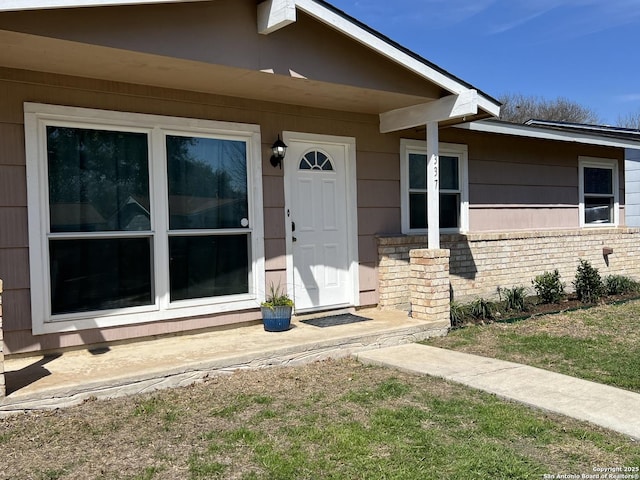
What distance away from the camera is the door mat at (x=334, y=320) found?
19.9ft

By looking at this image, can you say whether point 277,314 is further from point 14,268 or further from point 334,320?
point 14,268

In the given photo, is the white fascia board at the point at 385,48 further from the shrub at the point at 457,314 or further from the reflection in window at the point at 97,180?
the shrub at the point at 457,314

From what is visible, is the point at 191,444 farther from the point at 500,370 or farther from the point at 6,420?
the point at 500,370

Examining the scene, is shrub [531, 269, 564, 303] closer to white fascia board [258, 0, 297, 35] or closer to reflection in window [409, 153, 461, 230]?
reflection in window [409, 153, 461, 230]

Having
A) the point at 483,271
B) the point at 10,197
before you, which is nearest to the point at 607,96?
the point at 483,271

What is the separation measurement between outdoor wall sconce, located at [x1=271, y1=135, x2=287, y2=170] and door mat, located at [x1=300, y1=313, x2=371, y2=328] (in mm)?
1754

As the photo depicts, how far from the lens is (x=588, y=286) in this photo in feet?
27.2

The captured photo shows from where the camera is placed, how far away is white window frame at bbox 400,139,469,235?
7.23 metres

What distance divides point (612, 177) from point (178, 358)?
8.82m

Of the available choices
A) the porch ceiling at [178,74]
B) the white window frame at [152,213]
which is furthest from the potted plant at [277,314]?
Result: the porch ceiling at [178,74]

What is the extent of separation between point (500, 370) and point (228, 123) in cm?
349

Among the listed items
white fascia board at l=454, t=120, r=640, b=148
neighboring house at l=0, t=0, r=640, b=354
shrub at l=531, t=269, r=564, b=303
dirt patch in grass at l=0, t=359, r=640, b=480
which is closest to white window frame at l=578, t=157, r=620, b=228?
white fascia board at l=454, t=120, r=640, b=148

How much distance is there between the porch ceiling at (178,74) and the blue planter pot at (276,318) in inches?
85.5

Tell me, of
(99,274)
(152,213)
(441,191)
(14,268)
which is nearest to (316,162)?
(152,213)
